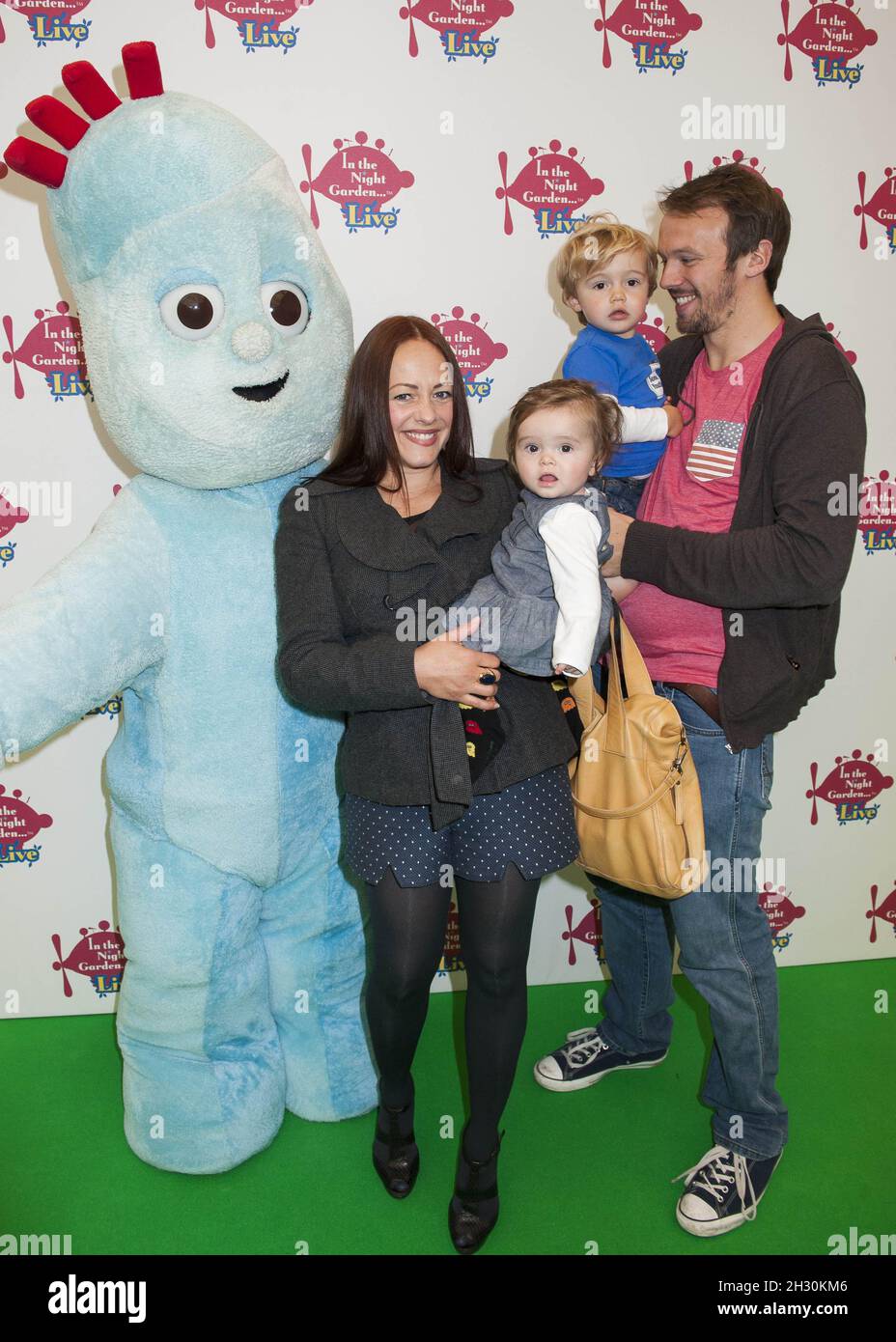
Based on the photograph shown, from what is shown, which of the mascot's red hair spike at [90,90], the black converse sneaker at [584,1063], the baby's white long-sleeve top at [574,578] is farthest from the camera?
the black converse sneaker at [584,1063]

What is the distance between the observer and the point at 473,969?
190 cm

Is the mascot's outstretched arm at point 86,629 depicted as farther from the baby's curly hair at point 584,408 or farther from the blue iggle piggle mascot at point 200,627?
the baby's curly hair at point 584,408

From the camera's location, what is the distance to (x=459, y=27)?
2371 millimetres

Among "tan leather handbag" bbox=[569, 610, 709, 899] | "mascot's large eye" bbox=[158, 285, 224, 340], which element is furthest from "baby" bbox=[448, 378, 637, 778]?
"mascot's large eye" bbox=[158, 285, 224, 340]

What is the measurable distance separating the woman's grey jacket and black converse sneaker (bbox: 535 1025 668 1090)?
0.94 meters

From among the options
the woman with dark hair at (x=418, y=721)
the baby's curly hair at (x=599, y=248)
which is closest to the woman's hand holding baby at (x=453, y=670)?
the woman with dark hair at (x=418, y=721)

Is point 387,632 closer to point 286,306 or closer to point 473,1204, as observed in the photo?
point 286,306

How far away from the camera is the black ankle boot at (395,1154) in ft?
6.79

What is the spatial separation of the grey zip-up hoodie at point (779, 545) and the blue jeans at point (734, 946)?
75 mm

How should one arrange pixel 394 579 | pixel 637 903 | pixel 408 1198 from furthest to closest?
1. pixel 637 903
2. pixel 408 1198
3. pixel 394 579

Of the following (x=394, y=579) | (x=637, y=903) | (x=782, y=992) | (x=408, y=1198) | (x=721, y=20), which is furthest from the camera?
(x=782, y=992)

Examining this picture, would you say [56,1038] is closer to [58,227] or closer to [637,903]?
[637,903]
